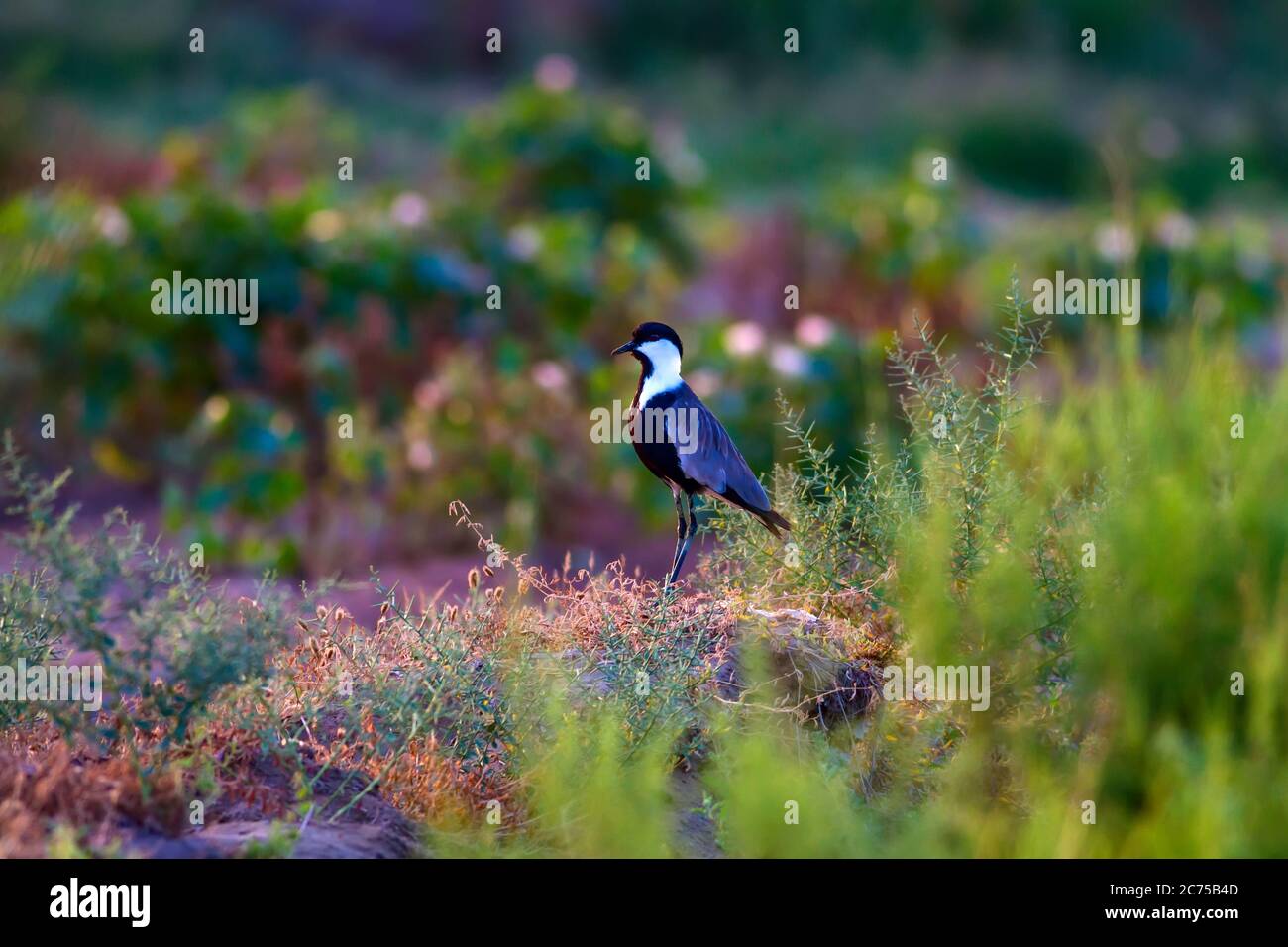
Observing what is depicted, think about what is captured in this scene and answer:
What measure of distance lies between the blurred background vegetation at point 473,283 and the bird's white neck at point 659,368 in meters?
1.44

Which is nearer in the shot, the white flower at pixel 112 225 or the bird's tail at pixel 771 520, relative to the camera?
the bird's tail at pixel 771 520

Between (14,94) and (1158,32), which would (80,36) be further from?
(1158,32)

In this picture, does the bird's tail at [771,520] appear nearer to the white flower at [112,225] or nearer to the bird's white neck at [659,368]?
the bird's white neck at [659,368]

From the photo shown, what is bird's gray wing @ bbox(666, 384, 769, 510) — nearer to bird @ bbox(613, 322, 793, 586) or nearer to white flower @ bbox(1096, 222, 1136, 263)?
bird @ bbox(613, 322, 793, 586)

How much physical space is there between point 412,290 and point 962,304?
3.51 meters

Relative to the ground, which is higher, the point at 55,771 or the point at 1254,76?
the point at 1254,76

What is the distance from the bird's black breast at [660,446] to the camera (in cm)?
479

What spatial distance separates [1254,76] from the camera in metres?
20.0

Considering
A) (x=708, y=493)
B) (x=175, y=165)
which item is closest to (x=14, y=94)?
(x=175, y=165)

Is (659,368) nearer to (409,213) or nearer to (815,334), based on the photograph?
(815,334)

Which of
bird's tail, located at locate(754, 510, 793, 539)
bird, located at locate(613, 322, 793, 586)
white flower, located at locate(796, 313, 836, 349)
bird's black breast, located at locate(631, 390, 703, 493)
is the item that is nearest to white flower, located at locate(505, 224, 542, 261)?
white flower, located at locate(796, 313, 836, 349)

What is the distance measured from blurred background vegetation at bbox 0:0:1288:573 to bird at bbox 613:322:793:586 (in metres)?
1.46

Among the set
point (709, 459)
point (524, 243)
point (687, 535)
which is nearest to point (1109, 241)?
point (524, 243)

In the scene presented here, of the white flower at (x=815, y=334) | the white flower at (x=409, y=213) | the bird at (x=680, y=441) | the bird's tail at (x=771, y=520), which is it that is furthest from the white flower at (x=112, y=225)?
the bird's tail at (x=771, y=520)
